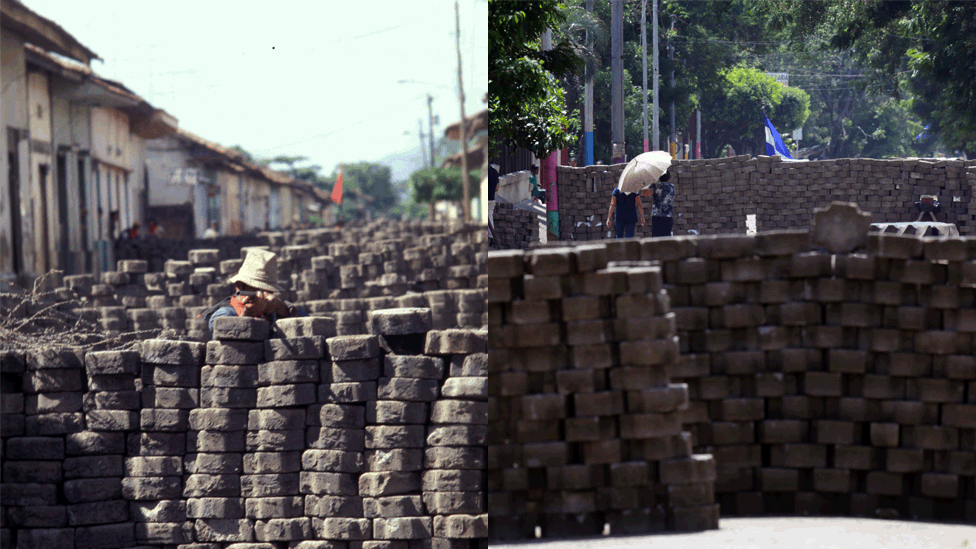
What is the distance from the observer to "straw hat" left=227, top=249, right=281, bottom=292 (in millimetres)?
7469

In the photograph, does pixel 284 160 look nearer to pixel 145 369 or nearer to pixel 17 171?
pixel 17 171

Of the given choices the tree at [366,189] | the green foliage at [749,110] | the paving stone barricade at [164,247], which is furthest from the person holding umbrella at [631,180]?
the tree at [366,189]

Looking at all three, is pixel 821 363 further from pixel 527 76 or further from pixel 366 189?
pixel 366 189

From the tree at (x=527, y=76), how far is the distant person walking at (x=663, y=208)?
0.77 m

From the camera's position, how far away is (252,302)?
755cm

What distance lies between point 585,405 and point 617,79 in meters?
2.63


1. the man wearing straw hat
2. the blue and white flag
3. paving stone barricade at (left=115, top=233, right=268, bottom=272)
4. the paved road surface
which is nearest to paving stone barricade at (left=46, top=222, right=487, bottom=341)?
the man wearing straw hat

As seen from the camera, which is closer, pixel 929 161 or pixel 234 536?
pixel 234 536

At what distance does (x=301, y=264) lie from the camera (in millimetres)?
14156

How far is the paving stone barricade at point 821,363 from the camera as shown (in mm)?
5184

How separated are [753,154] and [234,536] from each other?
4.58m

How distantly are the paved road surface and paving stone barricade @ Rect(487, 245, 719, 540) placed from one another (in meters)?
0.11

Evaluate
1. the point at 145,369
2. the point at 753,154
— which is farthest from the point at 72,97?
the point at 753,154

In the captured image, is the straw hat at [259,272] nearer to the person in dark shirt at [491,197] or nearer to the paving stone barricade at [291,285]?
the person in dark shirt at [491,197]
